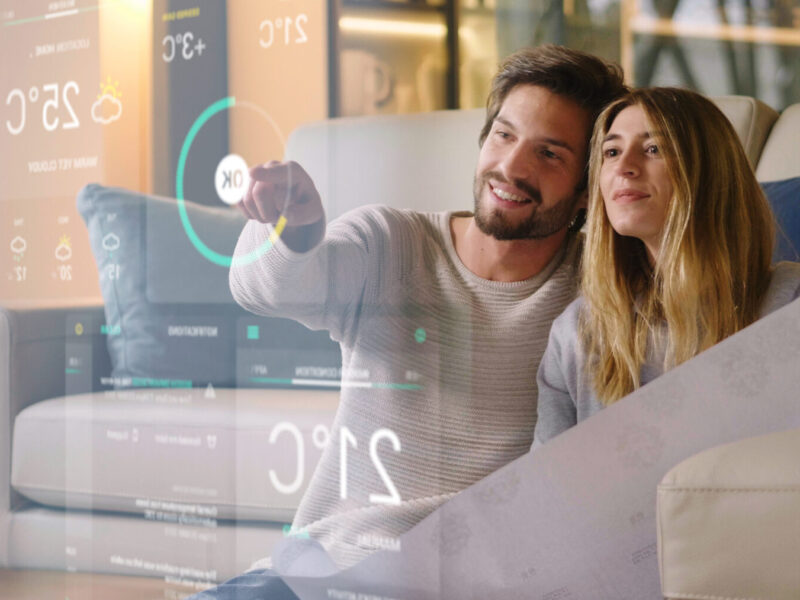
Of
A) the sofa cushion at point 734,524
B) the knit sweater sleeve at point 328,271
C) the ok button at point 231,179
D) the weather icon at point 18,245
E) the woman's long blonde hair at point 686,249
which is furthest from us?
the weather icon at point 18,245

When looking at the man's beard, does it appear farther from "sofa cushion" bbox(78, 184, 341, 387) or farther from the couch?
"sofa cushion" bbox(78, 184, 341, 387)

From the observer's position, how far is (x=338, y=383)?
2.90 feet

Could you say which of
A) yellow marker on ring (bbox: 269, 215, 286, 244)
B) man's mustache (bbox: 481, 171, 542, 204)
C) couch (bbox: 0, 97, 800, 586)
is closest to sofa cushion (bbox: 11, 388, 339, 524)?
couch (bbox: 0, 97, 800, 586)

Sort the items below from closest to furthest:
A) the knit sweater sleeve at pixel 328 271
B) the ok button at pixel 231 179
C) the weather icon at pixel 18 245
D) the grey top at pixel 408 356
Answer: the grey top at pixel 408 356, the knit sweater sleeve at pixel 328 271, the ok button at pixel 231 179, the weather icon at pixel 18 245

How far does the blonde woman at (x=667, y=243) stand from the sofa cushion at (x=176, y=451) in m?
0.32

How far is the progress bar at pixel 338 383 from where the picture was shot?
825 millimetres

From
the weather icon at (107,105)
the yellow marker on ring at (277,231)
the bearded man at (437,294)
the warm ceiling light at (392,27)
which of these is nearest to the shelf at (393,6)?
the warm ceiling light at (392,27)

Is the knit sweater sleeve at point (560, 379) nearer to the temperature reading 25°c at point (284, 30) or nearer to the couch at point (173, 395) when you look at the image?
the couch at point (173, 395)

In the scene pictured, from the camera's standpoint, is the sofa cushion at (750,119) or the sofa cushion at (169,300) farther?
the sofa cushion at (169,300)

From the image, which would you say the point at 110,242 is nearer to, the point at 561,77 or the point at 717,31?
the point at 561,77

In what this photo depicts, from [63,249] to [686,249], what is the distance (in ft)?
2.60

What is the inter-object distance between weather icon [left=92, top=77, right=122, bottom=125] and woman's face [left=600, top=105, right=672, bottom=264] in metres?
0.64

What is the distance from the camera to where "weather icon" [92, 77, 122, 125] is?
107 cm

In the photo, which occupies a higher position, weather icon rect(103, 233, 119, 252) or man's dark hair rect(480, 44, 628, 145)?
man's dark hair rect(480, 44, 628, 145)
